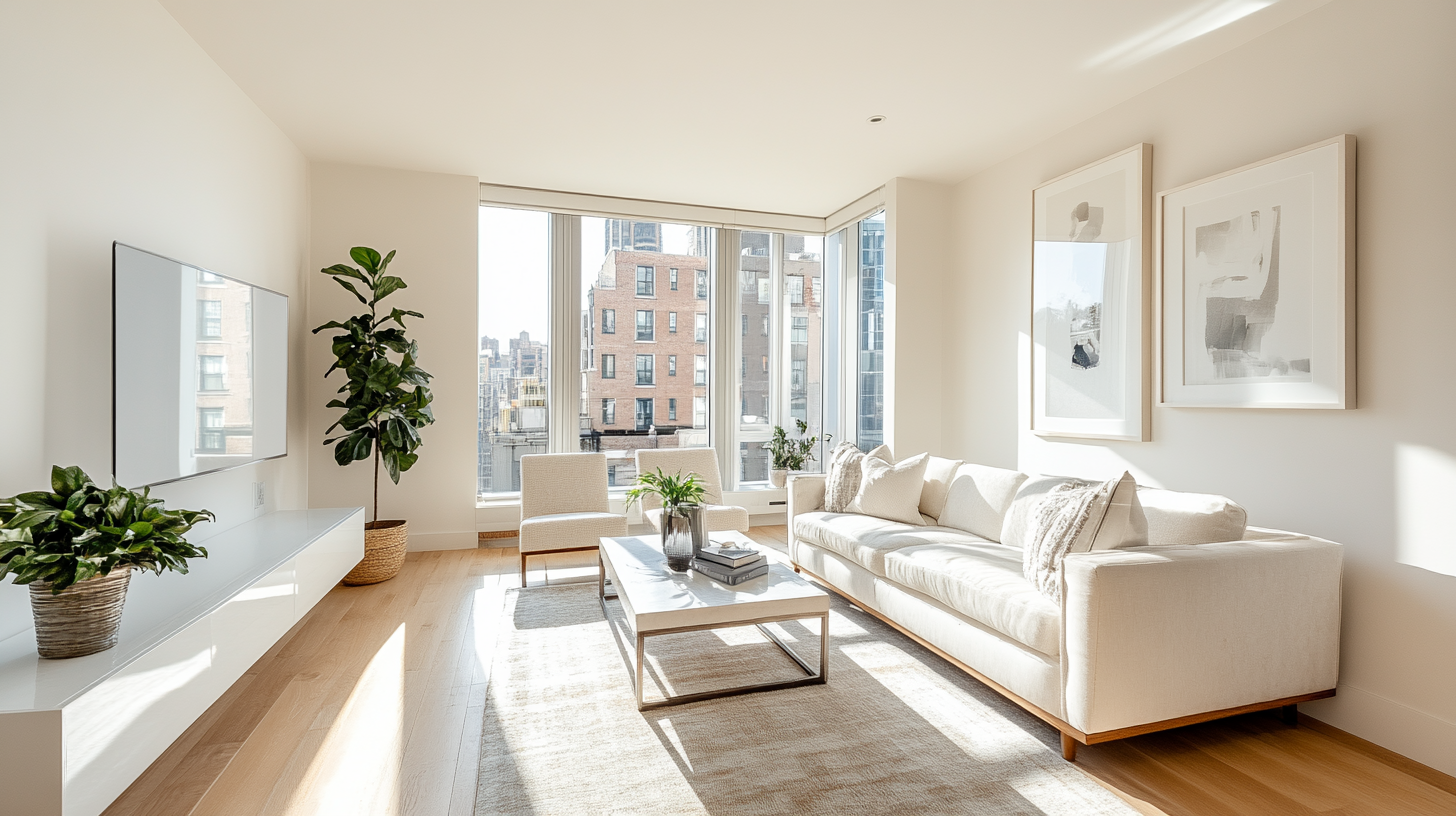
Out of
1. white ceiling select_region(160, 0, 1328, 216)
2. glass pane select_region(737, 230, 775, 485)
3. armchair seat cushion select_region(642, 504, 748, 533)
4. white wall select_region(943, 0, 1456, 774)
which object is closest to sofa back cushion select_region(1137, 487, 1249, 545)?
white wall select_region(943, 0, 1456, 774)

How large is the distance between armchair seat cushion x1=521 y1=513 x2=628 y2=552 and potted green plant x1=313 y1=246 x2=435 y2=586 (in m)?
0.92

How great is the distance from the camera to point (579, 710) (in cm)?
251

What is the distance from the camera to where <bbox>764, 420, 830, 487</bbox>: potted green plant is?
19.1 ft

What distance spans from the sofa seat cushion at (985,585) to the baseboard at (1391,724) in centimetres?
117

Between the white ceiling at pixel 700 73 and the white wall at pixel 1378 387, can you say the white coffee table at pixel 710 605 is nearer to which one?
the white wall at pixel 1378 387

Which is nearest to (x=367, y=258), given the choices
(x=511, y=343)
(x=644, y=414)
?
(x=511, y=343)

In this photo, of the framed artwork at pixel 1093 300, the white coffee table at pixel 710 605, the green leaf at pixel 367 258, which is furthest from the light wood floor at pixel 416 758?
the green leaf at pixel 367 258

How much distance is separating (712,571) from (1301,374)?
2.48 metres

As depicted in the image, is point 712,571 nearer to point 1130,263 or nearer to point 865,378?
point 1130,263

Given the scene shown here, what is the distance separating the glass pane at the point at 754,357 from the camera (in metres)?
6.16

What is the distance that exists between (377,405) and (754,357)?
3.16 m

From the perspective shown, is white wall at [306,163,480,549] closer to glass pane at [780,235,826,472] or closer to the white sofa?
glass pane at [780,235,826,472]

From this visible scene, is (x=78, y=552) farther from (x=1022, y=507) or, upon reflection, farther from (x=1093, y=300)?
(x=1093, y=300)

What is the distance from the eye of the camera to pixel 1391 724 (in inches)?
92.4
